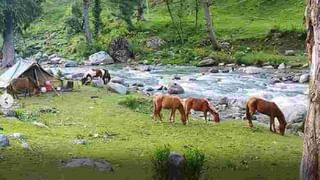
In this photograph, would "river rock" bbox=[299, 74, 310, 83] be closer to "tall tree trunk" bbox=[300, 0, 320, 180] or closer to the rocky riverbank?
the rocky riverbank

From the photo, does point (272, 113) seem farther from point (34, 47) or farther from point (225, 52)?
point (34, 47)

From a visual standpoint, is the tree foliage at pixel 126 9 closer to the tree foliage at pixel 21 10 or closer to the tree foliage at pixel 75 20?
the tree foliage at pixel 75 20

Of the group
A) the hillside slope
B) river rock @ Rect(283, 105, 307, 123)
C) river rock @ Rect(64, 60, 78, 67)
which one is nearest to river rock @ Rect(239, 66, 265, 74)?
the hillside slope

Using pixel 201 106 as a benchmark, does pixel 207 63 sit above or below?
below

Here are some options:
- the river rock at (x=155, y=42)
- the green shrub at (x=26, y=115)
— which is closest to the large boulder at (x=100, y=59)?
the river rock at (x=155, y=42)

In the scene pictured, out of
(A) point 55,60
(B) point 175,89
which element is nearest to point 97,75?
(B) point 175,89

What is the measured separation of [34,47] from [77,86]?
42628 mm

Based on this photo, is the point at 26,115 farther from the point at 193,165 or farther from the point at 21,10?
the point at 21,10

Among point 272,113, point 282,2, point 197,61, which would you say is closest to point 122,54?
point 197,61

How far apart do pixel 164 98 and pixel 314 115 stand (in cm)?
1093

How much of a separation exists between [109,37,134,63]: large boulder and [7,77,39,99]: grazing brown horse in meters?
27.7

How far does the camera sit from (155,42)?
5900 cm

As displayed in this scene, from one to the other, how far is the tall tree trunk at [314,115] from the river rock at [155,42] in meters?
48.5

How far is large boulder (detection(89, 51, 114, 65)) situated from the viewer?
177 feet
